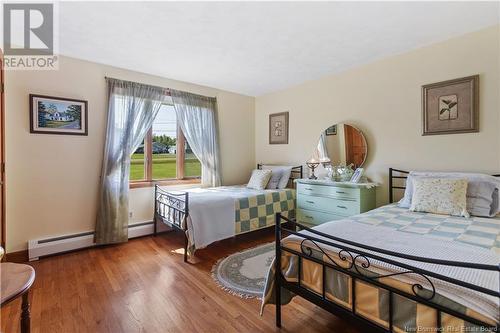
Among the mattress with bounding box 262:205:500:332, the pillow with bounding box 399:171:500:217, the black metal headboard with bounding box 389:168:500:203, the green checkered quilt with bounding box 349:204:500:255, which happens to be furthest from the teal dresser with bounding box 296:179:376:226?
the pillow with bounding box 399:171:500:217

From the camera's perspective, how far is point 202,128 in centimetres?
414

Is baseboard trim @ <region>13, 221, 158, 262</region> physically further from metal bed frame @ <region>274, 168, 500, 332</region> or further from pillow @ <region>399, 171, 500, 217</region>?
pillow @ <region>399, 171, 500, 217</region>

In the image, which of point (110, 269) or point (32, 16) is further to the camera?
point (110, 269)

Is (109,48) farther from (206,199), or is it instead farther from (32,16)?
(206,199)

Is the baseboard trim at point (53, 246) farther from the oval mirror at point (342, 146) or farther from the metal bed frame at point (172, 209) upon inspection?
the oval mirror at point (342, 146)

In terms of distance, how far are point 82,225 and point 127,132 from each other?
1332mm

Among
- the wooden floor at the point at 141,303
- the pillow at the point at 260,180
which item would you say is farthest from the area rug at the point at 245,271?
the pillow at the point at 260,180

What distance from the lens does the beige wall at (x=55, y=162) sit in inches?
107

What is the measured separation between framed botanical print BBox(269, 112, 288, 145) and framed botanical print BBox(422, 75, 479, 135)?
2106 mm

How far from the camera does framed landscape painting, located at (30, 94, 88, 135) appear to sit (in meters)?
2.82

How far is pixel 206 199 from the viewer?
3.02 meters

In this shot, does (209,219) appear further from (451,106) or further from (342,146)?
(451,106)

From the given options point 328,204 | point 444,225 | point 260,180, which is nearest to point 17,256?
point 260,180

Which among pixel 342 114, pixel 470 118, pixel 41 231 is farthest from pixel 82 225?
pixel 470 118
